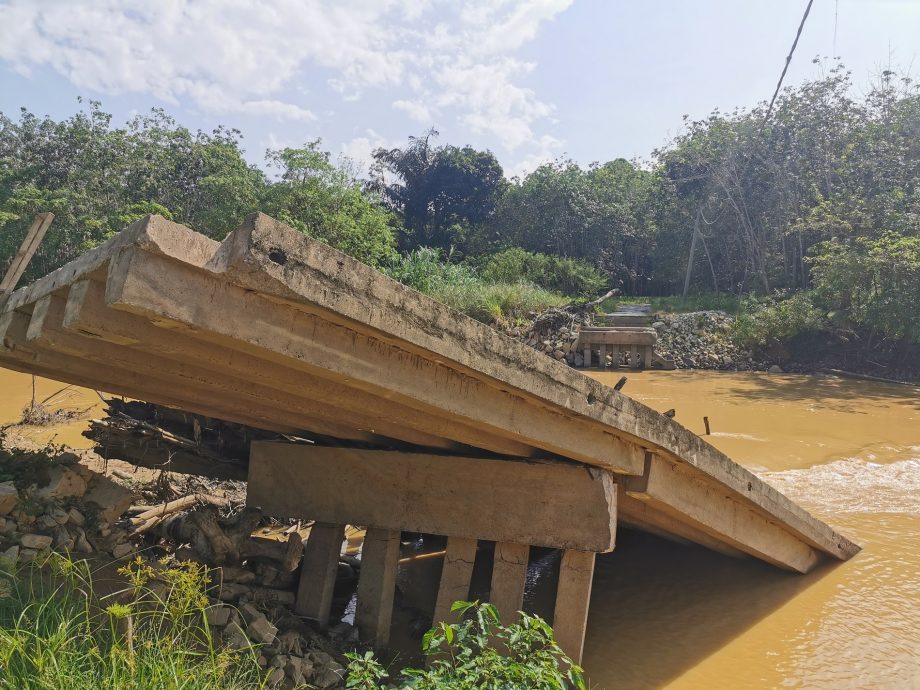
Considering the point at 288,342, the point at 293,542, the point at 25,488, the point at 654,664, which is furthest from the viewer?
the point at 293,542

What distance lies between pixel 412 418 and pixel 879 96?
974 inches

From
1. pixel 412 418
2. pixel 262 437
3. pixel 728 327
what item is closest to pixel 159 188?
pixel 728 327

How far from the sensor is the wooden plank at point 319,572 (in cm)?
450

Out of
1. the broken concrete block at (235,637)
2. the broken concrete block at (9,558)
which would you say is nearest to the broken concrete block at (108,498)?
the broken concrete block at (9,558)

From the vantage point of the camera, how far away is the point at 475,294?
19.8 metres

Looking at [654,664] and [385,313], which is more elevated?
[385,313]

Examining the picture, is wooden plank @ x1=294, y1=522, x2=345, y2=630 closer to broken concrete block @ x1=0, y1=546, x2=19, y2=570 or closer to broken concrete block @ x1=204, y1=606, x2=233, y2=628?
broken concrete block @ x1=204, y1=606, x2=233, y2=628

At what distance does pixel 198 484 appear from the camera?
6.43 metres

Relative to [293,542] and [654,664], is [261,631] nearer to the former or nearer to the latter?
[293,542]

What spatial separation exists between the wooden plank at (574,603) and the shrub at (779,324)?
1545 centimetres

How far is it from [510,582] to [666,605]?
63.3 inches

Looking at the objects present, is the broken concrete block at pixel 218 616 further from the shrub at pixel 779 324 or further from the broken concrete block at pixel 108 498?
the shrub at pixel 779 324

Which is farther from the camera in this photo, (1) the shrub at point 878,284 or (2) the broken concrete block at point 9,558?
(1) the shrub at point 878,284

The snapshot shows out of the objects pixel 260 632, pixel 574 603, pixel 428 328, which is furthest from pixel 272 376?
pixel 574 603
